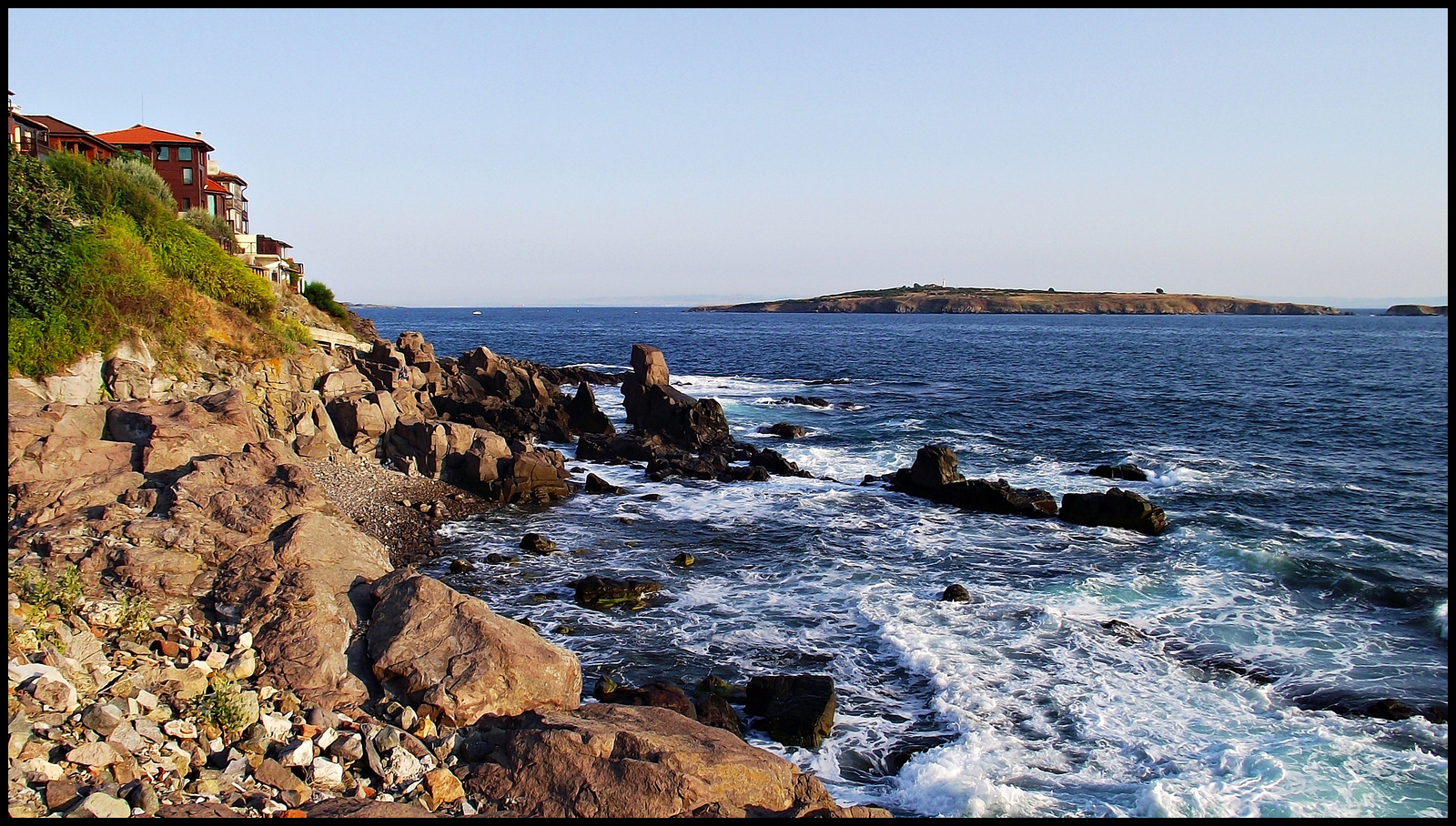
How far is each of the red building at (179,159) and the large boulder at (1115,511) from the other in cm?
4372

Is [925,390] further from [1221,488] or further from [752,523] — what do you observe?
[752,523]

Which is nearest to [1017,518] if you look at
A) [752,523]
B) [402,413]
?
[752,523]

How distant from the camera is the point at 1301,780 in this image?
40.7 feet

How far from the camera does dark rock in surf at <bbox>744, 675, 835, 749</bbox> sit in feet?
43.9

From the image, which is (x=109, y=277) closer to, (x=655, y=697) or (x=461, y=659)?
(x=461, y=659)

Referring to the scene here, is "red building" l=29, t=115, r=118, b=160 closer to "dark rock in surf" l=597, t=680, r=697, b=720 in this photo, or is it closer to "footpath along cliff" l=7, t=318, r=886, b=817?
"footpath along cliff" l=7, t=318, r=886, b=817

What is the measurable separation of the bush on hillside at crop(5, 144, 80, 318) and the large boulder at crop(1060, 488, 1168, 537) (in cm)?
2738

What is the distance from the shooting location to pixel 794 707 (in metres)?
13.8

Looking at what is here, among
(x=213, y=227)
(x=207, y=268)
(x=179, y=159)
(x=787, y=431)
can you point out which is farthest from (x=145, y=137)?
(x=787, y=431)

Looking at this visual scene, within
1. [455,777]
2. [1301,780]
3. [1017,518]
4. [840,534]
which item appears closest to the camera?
[455,777]

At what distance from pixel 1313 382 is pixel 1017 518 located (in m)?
49.2

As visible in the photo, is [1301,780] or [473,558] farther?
[473,558]

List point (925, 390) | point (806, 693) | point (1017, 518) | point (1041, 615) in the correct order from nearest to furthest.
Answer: point (806, 693) → point (1041, 615) → point (1017, 518) → point (925, 390)

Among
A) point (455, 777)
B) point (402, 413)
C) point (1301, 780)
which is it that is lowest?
point (1301, 780)
